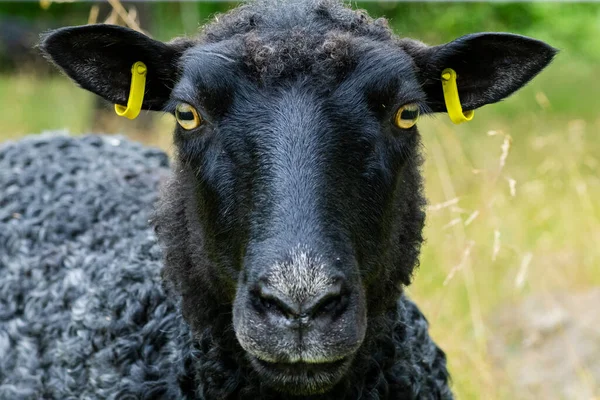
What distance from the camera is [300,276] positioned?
2.92 m

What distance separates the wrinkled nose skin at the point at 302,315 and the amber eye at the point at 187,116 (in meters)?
0.78

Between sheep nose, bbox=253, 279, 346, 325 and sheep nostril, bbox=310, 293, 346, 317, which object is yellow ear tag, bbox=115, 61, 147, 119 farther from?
sheep nostril, bbox=310, 293, 346, 317

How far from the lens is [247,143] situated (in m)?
3.38

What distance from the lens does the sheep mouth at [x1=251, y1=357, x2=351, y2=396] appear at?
3156mm

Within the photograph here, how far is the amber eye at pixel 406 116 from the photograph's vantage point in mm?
3576

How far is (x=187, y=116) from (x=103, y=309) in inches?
52.9

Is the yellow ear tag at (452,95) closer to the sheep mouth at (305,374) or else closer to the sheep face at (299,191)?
the sheep face at (299,191)

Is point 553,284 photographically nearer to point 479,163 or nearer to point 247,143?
point 479,163

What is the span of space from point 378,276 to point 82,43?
1.67 m

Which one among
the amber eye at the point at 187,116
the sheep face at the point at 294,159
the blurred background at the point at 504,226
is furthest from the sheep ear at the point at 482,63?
the amber eye at the point at 187,116

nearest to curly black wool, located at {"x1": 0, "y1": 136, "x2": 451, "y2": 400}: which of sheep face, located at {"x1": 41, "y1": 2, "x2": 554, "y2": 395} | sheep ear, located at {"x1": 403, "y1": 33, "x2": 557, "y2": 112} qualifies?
sheep face, located at {"x1": 41, "y1": 2, "x2": 554, "y2": 395}

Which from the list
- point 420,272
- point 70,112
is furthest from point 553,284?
point 70,112

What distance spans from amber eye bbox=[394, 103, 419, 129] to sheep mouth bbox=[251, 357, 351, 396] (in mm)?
1016

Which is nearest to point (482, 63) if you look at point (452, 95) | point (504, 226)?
point (452, 95)
